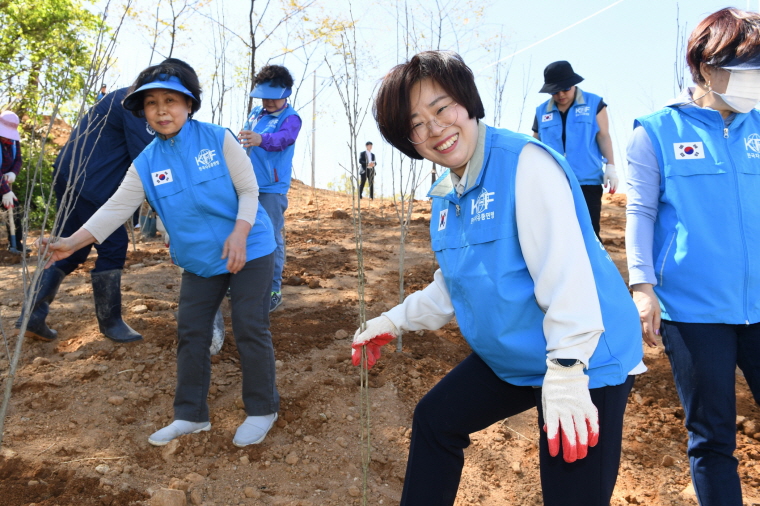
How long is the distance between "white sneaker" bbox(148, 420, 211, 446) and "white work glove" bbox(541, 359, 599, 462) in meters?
1.89

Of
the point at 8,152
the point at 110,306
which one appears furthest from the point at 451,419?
the point at 8,152

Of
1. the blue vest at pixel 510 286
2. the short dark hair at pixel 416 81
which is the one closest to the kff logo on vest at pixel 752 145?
the blue vest at pixel 510 286

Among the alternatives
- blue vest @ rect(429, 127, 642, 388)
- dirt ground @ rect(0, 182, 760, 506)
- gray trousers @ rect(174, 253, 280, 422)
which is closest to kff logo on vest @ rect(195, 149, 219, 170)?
gray trousers @ rect(174, 253, 280, 422)

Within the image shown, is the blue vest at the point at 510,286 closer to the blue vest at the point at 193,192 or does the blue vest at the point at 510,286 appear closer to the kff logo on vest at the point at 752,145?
the kff logo on vest at the point at 752,145

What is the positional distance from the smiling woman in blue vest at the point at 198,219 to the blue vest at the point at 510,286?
4.18 ft

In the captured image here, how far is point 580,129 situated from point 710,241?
8.35 ft

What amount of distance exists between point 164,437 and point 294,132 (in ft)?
6.92

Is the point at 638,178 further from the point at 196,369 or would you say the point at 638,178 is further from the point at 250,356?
the point at 196,369

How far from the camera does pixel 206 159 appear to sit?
8.24 ft

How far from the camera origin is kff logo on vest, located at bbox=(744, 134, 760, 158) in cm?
179

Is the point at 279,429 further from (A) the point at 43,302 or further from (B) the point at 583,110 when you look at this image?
(B) the point at 583,110

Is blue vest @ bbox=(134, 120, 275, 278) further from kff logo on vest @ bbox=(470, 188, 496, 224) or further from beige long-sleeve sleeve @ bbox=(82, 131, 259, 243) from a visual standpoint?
kff logo on vest @ bbox=(470, 188, 496, 224)

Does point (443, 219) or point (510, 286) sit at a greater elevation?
point (443, 219)

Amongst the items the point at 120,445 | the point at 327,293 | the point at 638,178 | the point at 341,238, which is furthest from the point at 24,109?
the point at 638,178
